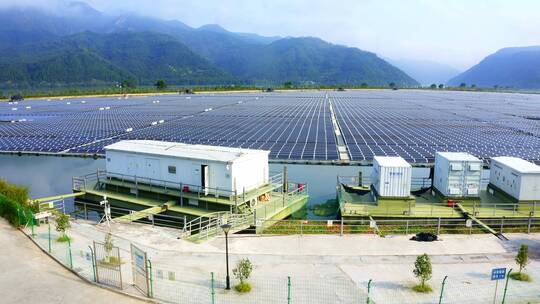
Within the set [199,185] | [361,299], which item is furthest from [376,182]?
[361,299]

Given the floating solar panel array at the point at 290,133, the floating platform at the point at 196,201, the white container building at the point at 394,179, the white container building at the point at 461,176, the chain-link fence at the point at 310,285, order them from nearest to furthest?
the chain-link fence at the point at 310,285, the floating platform at the point at 196,201, the white container building at the point at 394,179, the white container building at the point at 461,176, the floating solar panel array at the point at 290,133

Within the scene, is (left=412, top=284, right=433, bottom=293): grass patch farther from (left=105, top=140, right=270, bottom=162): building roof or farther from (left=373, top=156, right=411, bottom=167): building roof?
(left=105, top=140, right=270, bottom=162): building roof

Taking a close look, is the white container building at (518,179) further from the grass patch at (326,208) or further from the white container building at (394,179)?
the grass patch at (326,208)

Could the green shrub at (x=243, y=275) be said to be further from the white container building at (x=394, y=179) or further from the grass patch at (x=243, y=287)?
the white container building at (x=394, y=179)

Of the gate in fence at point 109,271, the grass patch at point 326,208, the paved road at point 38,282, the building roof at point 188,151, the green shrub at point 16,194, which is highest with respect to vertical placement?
the building roof at point 188,151

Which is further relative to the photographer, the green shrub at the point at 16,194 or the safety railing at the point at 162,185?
the safety railing at the point at 162,185

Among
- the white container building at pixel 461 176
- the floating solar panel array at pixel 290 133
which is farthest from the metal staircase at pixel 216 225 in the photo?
the floating solar panel array at pixel 290 133

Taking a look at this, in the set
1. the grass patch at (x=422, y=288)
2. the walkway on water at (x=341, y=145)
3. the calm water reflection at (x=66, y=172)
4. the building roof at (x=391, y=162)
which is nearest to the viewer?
the grass patch at (x=422, y=288)

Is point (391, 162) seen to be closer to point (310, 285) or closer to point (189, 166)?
point (189, 166)

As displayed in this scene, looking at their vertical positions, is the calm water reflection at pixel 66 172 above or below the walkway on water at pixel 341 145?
below
